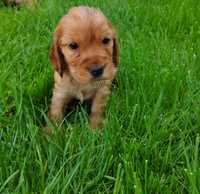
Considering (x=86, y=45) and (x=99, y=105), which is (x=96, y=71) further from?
(x=99, y=105)

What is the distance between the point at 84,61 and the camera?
283cm

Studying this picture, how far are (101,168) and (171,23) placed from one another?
2.19 m

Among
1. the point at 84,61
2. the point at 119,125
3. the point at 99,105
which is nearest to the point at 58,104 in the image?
the point at 99,105

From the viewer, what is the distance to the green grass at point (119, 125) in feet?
7.72

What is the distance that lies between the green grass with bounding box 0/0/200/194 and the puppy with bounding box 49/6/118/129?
9 cm

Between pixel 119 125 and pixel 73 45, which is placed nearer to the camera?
pixel 119 125

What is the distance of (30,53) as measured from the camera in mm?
3670

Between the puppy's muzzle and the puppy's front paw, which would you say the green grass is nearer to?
the puppy's front paw

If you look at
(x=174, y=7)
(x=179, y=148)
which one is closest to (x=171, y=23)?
(x=174, y=7)

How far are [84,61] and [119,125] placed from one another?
16.1 inches

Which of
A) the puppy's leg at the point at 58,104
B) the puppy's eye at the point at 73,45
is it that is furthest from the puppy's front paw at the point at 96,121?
the puppy's eye at the point at 73,45

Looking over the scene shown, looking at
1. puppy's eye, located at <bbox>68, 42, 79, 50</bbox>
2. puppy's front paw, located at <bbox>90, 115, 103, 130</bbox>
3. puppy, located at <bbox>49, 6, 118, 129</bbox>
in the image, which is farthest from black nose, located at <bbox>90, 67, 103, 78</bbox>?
puppy's front paw, located at <bbox>90, 115, 103, 130</bbox>

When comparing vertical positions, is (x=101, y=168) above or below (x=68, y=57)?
below

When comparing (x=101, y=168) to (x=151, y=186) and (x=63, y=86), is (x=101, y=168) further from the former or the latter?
(x=63, y=86)
